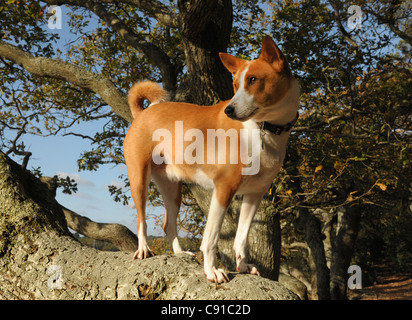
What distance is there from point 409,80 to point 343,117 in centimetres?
398

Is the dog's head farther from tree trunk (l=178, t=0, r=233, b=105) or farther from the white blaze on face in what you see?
tree trunk (l=178, t=0, r=233, b=105)

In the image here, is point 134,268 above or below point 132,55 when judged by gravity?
below

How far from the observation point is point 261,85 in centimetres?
255

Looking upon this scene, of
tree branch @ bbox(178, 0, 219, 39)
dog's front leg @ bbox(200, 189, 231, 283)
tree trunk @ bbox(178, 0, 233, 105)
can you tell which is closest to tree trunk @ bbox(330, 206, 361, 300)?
tree trunk @ bbox(178, 0, 233, 105)

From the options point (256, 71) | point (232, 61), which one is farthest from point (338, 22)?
point (256, 71)

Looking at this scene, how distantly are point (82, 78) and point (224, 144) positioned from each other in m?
4.41

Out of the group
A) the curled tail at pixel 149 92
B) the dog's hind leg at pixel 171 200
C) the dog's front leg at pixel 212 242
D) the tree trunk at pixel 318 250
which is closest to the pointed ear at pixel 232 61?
the dog's front leg at pixel 212 242

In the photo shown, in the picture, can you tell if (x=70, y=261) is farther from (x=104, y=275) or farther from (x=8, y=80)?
(x=8, y=80)

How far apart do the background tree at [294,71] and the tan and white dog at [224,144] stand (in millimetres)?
2199

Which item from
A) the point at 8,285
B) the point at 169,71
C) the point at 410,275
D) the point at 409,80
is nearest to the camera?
the point at 8,285

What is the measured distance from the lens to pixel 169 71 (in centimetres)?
711

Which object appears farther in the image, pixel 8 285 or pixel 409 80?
pixel 409 80
